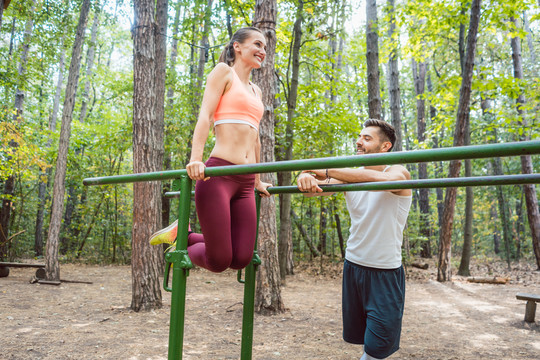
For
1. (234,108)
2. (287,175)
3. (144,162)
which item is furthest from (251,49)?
(287,175)

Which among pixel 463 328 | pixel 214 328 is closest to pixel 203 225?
pixel 214 328

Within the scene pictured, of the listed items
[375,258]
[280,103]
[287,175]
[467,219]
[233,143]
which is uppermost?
[280,103]

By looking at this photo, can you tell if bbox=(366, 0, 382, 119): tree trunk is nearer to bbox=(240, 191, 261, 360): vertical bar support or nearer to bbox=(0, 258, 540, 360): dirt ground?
bbox=(0, 258, 540, 360): dirt ground

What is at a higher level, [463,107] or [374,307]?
[463,107]

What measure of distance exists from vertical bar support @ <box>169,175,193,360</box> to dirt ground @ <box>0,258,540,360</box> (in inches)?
82.3

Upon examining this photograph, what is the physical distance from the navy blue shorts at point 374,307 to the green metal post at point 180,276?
96cm

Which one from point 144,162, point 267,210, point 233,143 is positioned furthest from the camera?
point 144,162

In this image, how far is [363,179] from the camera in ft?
6.50

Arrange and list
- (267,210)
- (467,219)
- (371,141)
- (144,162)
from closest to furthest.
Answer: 1. (371,141)
2. (267,210)
3. (144,162)
4. (467,219)

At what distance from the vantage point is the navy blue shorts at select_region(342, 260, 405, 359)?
A: 2.06 metres

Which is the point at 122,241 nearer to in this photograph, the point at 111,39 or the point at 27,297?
the point at 27,297

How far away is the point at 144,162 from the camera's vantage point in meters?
5.22

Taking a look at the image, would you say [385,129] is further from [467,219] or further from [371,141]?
[467,219]

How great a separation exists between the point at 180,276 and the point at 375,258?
106 cm
